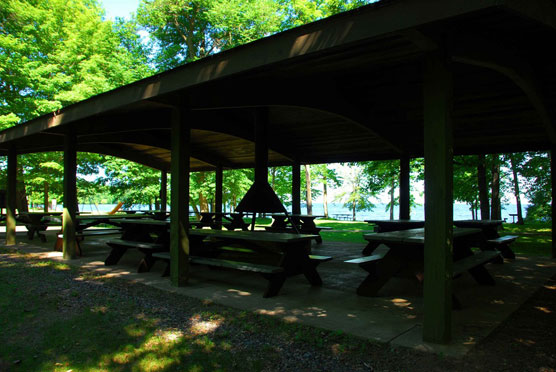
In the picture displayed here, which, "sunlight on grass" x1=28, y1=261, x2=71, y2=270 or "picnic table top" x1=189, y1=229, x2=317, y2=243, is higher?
"picnic table top" x1=189, y1=229, x2=317, y2=243

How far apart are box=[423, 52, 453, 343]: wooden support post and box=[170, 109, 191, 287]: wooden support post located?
339 centimetres

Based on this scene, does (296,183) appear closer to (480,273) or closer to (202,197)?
(480,273)

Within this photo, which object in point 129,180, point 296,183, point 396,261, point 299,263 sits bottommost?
point 299,263

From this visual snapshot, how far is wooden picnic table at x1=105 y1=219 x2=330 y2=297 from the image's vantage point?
15.4 feet

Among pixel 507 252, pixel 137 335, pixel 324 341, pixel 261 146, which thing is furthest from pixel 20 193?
pixel 507 252

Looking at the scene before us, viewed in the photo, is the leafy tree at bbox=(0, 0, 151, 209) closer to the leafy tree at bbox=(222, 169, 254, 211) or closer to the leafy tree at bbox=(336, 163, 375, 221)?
the leafy tree at bbox=(222, 169, 254, 211)

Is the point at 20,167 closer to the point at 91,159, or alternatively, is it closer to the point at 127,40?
the point at 91,159

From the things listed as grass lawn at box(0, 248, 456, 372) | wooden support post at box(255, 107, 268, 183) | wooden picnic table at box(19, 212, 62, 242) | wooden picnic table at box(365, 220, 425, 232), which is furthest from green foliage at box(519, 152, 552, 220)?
wooden picnic table at box(19, 212, 62, 242)

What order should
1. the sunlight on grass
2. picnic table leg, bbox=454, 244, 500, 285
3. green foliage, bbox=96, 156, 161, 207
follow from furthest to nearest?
green foliage, bbox=96, 156, 161, 207 < the sunlight on grass < picnic table leg, bbox=454, 244, 500, 285

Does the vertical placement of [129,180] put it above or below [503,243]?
above

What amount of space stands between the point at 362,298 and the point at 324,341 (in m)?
1.60

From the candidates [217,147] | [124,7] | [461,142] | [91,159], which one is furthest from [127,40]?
[461,142]

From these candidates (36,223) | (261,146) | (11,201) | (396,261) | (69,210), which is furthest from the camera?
(36,223)

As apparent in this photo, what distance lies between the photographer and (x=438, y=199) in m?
3.04
